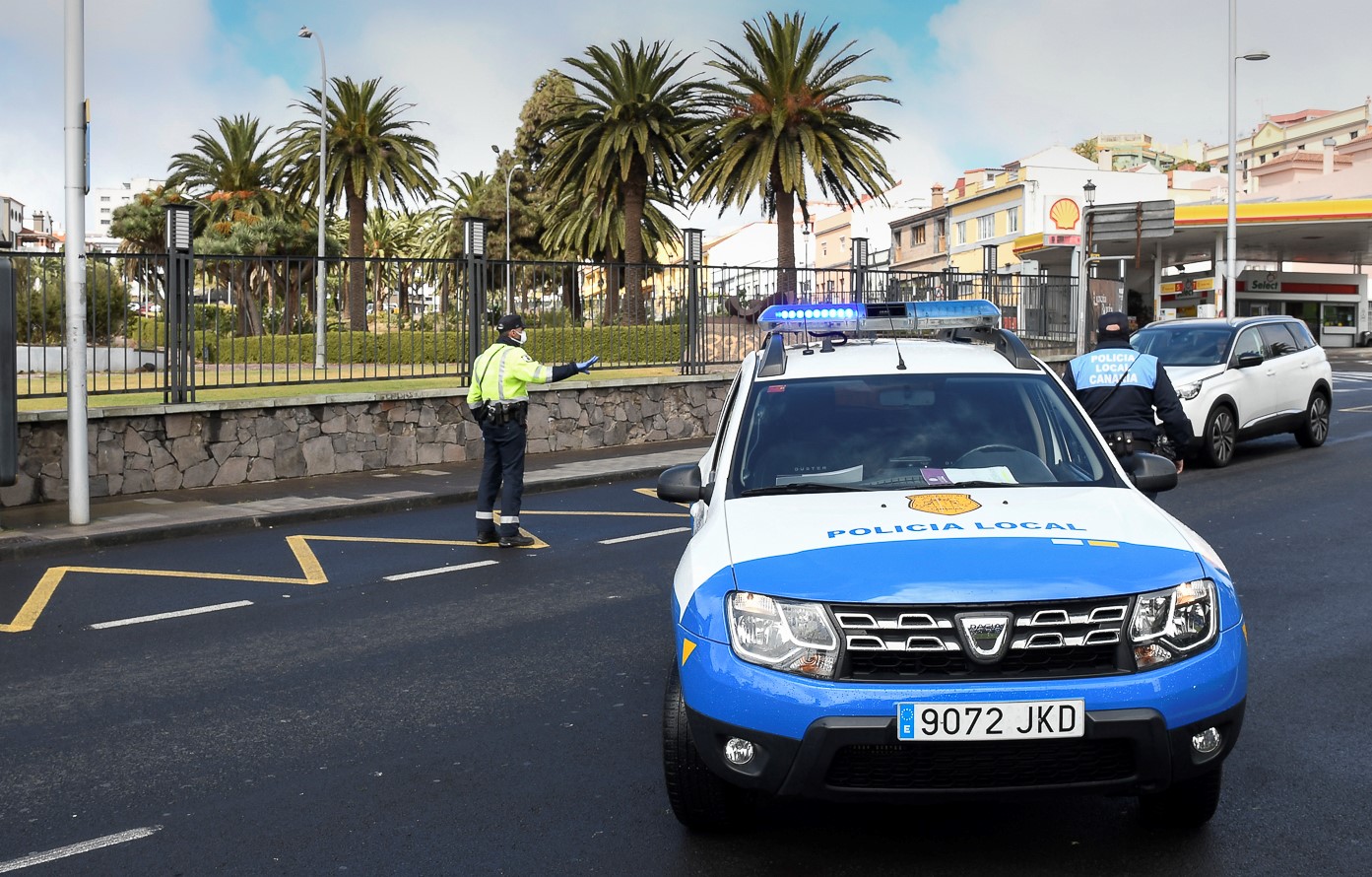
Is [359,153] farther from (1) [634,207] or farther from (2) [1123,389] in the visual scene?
(2) [1123,389]

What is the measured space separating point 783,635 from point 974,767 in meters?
0.63

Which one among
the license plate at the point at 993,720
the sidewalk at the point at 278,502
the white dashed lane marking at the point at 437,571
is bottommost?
the white dashed lane marking at the point at 437,571

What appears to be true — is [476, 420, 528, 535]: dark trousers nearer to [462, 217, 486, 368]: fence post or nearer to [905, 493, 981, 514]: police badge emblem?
[462, 217, 486, 368]: fence post

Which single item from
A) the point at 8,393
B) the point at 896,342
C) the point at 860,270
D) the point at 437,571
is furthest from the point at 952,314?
the point at 860,270

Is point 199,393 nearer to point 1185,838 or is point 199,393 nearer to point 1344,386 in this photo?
point 1185,838

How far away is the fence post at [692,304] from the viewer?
18953 millimetres

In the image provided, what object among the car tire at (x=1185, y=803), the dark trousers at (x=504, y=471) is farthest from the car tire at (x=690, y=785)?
the dark trousers at (x=504, y=471)

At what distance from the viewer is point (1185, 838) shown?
410cm

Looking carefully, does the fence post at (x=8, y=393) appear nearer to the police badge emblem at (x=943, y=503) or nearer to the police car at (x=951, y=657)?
the police car at (x=951, y=657)

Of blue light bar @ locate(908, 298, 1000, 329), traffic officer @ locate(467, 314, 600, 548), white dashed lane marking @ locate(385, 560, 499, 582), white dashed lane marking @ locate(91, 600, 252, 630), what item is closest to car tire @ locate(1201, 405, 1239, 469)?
traffic officer @ locate(467, 314, 600, 548)

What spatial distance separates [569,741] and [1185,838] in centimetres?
234

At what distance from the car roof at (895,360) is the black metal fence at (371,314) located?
8.45m

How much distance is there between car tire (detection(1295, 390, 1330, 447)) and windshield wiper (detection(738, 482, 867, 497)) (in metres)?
14.0

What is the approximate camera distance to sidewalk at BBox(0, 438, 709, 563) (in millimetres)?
10992
